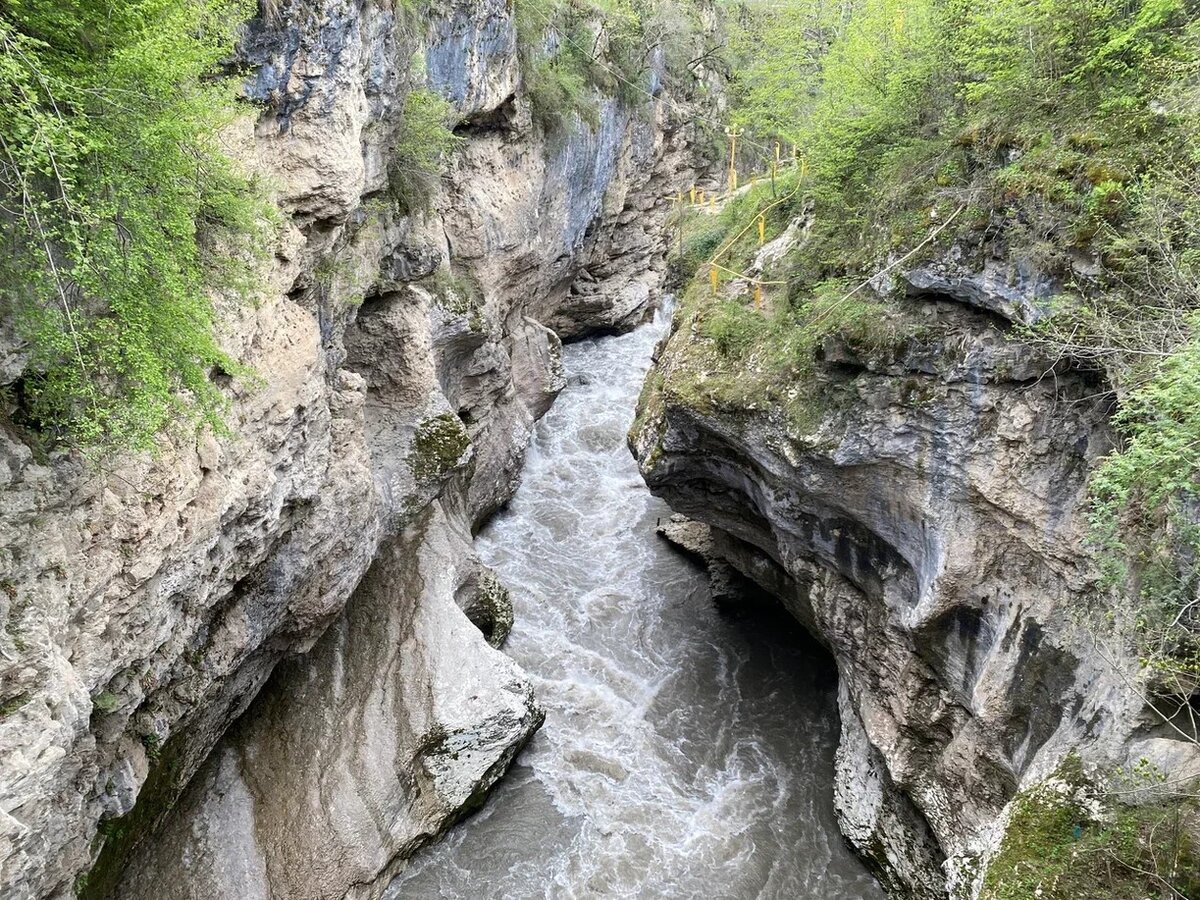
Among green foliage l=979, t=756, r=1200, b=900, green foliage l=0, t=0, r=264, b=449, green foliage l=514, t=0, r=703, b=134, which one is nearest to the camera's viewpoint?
green foliage l=0, t=0, r=264, b=449

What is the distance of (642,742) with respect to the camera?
432 inches

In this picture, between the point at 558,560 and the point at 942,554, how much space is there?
28.4 feet

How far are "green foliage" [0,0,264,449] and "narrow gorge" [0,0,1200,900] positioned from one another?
0.05 m

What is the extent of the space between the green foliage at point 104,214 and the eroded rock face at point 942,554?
252 inches

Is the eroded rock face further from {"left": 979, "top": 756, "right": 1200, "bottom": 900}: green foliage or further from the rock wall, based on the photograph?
the rock wall

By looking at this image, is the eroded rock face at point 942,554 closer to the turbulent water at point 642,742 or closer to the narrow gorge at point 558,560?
A: the narrow gorge at point 558,560

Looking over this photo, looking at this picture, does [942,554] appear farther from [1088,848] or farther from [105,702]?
[105,702]

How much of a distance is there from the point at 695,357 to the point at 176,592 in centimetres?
688

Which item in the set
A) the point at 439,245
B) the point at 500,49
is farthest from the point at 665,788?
the point at 500,49

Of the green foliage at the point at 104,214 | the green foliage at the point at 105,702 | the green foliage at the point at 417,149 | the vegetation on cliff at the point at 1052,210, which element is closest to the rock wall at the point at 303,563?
the green foliage at the point at 105,702

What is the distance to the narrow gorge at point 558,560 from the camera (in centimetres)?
497

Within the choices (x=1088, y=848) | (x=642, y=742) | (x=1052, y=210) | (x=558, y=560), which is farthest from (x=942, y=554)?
(x=558, y=560)

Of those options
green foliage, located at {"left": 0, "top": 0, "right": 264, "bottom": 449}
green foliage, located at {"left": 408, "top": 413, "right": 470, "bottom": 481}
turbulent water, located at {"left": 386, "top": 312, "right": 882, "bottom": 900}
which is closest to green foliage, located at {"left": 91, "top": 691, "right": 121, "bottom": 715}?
green foliage, located at {"left": 0, "top": 0, "right": 264, "bottom": 449}

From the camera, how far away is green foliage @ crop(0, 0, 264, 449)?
4.10 m
